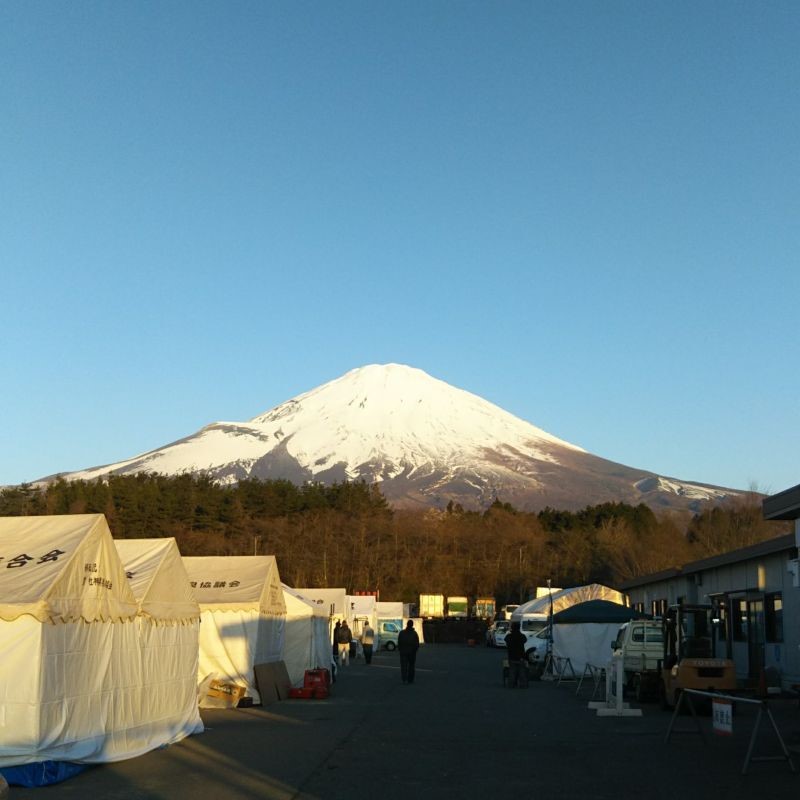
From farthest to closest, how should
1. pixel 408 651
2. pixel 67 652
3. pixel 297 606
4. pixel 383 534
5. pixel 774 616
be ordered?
1. pixel 383 534
2. pixel 408 651
3. pixel 297 606
4. pixel 774 616
5. pixel 67 652

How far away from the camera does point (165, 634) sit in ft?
47.3


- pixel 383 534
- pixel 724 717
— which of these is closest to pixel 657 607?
pixel 724 717

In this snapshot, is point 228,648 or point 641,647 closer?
point 228,648

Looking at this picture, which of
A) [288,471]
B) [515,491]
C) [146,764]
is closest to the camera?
[146,764]

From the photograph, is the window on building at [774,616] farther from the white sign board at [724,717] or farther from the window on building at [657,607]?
the window on building at [657,607]

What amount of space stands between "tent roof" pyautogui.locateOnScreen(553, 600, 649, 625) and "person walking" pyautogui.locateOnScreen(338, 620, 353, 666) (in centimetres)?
1068

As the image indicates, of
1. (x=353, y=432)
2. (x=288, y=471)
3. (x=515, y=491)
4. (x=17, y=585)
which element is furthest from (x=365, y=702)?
(x=353, y=432)

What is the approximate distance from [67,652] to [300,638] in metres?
15.1

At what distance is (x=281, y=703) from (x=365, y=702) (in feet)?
5.80

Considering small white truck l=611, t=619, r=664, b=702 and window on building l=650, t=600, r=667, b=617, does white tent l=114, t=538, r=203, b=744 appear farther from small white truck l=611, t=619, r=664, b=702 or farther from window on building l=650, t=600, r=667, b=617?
window on building l=650, t=600, r=667, b=617

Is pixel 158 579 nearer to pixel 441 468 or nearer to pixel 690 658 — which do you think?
pixel 690 658

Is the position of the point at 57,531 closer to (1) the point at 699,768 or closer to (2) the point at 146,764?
(2) the point at 146,764

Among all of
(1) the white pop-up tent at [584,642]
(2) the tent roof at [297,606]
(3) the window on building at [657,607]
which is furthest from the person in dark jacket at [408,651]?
(3) the window on building at [657,607]

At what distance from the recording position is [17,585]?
432 inches
